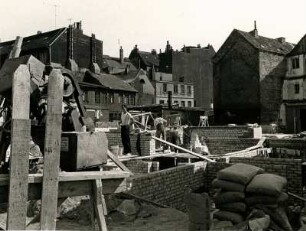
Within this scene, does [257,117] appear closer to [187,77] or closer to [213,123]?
[213,123]

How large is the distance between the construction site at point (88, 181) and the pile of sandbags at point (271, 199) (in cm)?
2

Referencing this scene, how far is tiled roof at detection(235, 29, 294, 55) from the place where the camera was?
3784 cm

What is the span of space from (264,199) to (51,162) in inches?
166

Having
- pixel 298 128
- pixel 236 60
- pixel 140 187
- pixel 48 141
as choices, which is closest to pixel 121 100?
pixel 236 60

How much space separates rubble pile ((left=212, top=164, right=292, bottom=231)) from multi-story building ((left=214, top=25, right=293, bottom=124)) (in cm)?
3172

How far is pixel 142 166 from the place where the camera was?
12461 millimetres

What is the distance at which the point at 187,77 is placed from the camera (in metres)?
65.5

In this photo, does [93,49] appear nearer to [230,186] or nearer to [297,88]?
[297,88]

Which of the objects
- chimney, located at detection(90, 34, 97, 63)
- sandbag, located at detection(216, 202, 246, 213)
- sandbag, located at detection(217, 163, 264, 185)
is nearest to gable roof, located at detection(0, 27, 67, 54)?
chimney, located at detection(90, 34, 97, 63)

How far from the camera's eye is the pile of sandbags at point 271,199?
6.10 meters

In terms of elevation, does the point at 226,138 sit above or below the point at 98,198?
above

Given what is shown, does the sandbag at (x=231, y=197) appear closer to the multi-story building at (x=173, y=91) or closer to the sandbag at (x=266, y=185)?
the sandbag at (x=266, y=185)

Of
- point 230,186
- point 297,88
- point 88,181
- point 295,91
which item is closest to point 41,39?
point 295,91

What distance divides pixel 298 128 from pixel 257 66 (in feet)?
25.4
